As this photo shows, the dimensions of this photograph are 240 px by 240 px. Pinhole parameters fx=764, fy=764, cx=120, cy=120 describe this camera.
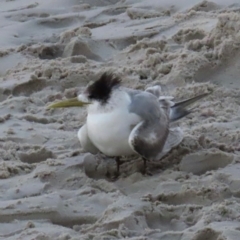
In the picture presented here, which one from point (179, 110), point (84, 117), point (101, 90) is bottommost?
point (84, 117)

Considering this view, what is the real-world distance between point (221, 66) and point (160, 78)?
18.0 inches

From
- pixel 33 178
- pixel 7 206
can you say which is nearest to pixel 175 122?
pixel 33 178

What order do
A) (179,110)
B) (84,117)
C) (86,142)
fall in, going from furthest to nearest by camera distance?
(84,117) → (179,110) → (86,142)

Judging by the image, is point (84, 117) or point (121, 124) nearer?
point (121, 124)

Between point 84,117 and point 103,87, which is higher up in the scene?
point 103,87

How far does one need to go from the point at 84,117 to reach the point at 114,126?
0.97m

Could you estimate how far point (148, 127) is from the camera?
168 inches

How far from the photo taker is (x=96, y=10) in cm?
738

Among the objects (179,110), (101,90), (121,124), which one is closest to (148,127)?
(121,124)

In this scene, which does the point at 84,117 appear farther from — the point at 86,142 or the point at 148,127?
the point at 148,127

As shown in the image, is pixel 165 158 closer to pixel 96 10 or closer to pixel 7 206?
pixel 7 206

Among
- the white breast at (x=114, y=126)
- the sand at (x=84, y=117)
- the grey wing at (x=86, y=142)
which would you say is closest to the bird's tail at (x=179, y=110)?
the sand at (x=84, y=117)

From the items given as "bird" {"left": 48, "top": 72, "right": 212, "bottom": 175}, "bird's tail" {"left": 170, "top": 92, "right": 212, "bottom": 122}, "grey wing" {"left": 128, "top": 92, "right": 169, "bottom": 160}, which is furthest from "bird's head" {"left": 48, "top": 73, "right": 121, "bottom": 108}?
"bird's tail" {"left": 170, "top": 92, "right": 212, "bottom": 122}

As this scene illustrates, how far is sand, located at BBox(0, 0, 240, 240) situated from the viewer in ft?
12.3
